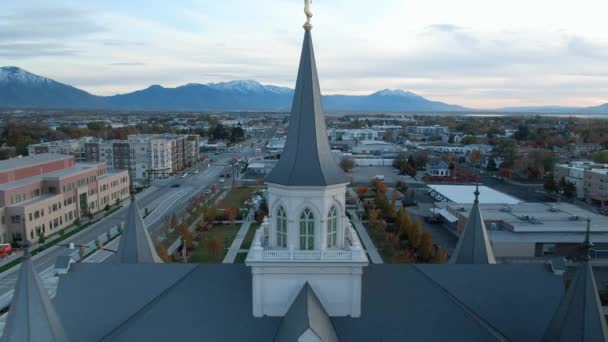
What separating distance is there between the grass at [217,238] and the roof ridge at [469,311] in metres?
29.4

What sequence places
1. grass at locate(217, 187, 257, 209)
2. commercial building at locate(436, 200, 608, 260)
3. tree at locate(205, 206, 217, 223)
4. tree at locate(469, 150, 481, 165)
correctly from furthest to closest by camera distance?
tree at locate(469, 150, 481, 165)
grass at locate(217, 187, 257, 209)
tree at locate(205, 206, 217, 223)
commercial building at locate(436, 200, 608, 260)

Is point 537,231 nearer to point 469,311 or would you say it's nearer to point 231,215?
point 231,215

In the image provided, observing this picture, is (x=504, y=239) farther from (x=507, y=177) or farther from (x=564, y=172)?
(x=507, y=177)

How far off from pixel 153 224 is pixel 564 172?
74597 millimetres

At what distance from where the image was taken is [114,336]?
658 inches

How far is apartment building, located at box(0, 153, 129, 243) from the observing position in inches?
2195

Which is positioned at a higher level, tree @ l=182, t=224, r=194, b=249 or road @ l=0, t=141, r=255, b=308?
tree @ l=182, t=224, r=194, b=249

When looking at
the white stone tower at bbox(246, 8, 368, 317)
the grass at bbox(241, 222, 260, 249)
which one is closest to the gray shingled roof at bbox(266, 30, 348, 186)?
the white stone tower at bbox(246, 8, 368, 317)

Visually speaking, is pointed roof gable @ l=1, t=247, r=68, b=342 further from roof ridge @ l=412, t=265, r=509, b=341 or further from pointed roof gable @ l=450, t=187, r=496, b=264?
pointed roof gable @ l=450, t=187, r=496, b=264

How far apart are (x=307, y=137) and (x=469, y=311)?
9.38 meters

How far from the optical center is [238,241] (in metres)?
52.8

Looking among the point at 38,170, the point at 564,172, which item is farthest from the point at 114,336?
the point at 564,172

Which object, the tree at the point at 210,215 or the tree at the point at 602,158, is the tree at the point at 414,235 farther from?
the tree at the point at 602,158

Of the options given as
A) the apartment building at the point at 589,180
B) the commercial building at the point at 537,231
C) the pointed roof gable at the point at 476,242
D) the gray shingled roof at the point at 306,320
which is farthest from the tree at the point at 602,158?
the gray shingled roof at the point at 306,320
